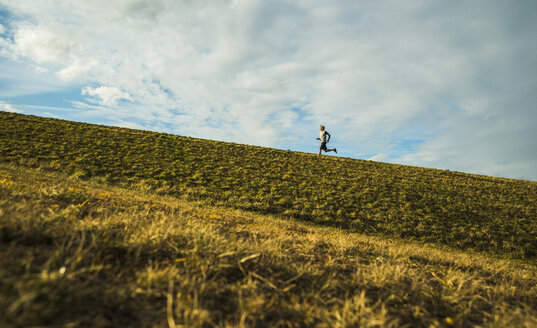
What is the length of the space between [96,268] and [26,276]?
591 millimetres

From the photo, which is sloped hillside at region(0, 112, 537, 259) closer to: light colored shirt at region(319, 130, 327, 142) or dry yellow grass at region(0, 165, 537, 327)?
light colored shirt at region(319, 130, 327, 142)

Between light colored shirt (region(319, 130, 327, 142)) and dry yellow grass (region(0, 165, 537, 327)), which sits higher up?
light colored shirt (region(319, 130, 327, 142))

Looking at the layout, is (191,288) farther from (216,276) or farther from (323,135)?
(323,135)

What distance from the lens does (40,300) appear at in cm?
208

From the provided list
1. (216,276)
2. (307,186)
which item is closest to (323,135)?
(307,186)

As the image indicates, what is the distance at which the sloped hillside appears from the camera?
1315 centimetres

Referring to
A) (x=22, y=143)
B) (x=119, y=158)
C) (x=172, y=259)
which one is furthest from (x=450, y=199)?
(x=22, y=143)

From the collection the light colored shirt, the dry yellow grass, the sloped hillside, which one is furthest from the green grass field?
the light colored shirt

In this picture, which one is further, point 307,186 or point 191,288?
point 307,186

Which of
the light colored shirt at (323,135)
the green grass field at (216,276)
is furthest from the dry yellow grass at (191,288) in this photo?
the light colored shirt at (323,135)

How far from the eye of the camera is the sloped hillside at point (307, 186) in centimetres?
1315

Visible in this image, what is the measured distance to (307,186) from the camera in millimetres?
17844

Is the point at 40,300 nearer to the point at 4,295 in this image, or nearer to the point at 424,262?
the point at 4,295

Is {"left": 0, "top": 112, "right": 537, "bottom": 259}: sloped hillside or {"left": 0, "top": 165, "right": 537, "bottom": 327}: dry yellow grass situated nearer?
{"left": 0, "top": 165, "right": 537, "bottom": 327}: dry yellow grass
